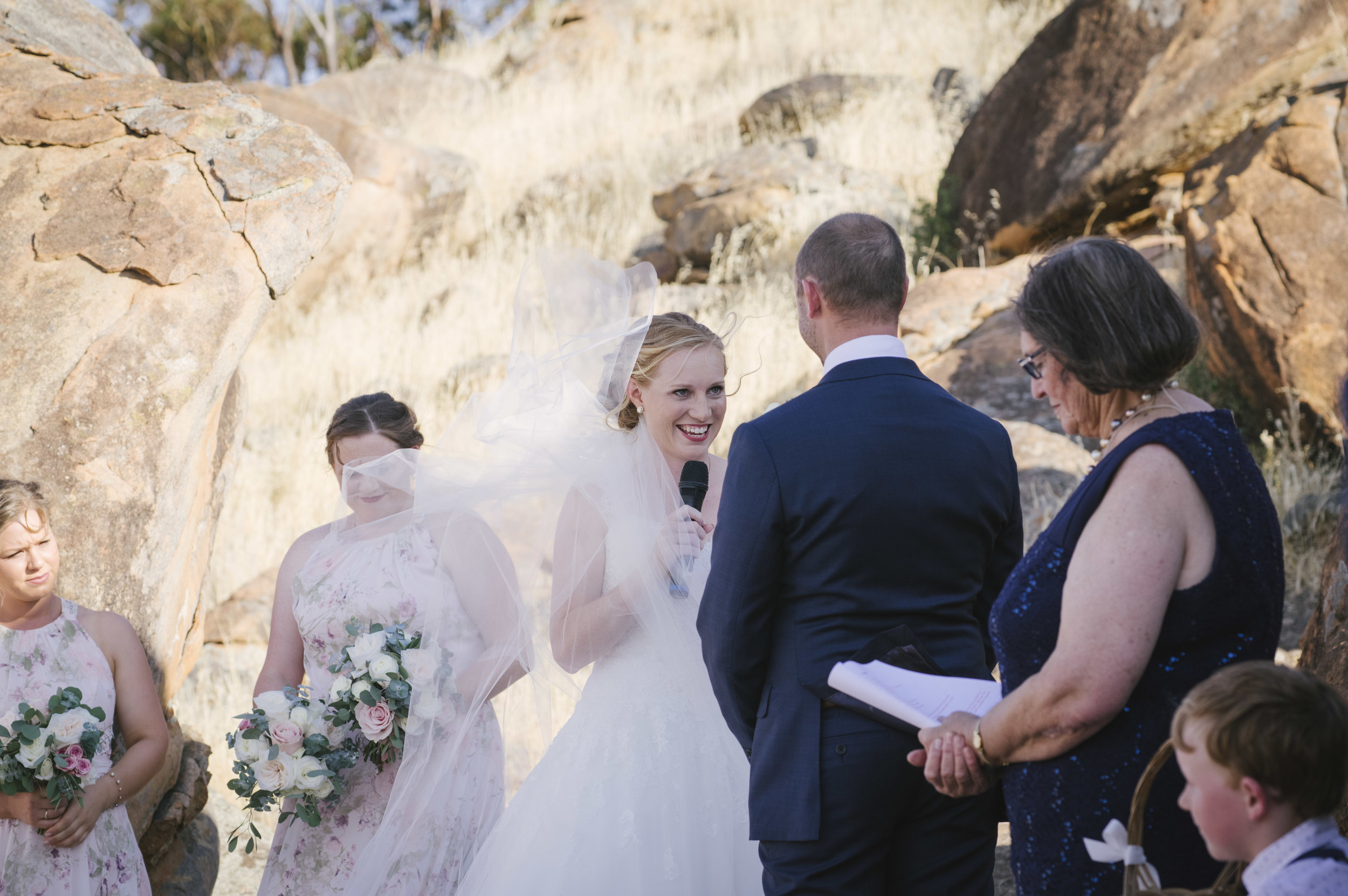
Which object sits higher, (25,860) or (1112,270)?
(1112,270)

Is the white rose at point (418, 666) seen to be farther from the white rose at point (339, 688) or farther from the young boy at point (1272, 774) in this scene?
the young boy at point (1272, 774)

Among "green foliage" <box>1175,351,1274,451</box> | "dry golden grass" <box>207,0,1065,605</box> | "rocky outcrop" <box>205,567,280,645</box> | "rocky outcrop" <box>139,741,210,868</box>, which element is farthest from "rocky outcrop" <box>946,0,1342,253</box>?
"rocky outcrop" <box>139,741,210,868</box>

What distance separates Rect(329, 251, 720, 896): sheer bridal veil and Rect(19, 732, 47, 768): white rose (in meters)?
0.91

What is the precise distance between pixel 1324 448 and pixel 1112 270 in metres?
4.86

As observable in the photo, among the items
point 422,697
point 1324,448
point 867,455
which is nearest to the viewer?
point 867,455

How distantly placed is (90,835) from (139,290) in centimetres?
193

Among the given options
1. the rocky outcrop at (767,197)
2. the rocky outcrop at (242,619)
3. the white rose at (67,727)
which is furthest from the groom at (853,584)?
the rocky outcrop at (767,197)

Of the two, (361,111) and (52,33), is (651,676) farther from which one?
(361,111)

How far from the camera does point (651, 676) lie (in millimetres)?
3082

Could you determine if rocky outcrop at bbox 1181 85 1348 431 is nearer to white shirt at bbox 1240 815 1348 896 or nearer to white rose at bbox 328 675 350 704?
white shirt at bbox 1240 815 1348 896

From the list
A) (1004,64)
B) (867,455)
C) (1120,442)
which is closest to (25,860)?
(867,455)

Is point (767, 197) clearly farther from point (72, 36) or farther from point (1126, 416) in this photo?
point (1126, 416)

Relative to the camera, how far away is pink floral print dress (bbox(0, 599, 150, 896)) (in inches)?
122

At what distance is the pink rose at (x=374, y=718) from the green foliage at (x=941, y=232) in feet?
23.7
